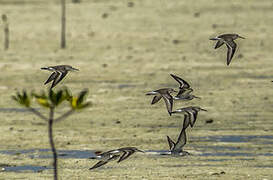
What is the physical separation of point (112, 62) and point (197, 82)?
371 cm

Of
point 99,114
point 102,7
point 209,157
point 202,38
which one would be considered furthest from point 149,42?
point 209,157

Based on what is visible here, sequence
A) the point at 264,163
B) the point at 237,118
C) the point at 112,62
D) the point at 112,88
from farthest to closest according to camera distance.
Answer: the point at 112,62, the point at 112,88, the point at 237,118, the point at 264,163

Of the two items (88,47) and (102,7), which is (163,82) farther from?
(102,7)

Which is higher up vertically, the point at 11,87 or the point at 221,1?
the point at 221,1

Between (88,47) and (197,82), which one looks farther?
(88,47)

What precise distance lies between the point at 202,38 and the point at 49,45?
4.36 m

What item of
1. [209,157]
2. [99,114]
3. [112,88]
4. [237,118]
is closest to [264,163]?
[209,157]

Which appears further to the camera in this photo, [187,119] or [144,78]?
[144,78]

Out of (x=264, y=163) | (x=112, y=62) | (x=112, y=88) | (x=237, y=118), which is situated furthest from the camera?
(x=112, y=62)

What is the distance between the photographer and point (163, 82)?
2102 centimetres

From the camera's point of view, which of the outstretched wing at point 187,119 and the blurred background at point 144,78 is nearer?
the outstretched wing at point 187,119

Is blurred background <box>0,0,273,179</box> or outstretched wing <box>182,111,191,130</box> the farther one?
blurred background <box>0,0,273,179</box>

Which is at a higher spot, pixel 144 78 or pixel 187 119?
pixel 144 78

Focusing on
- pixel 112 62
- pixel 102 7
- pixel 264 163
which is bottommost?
pixel 264 163
